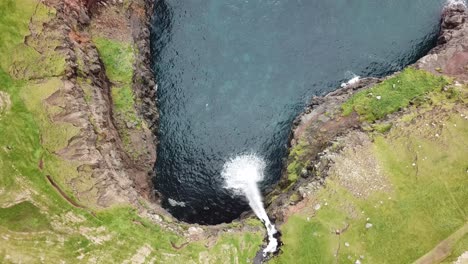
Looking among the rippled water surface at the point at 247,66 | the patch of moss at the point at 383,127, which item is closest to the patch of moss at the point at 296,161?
the rippled water surface at the point at 247,66

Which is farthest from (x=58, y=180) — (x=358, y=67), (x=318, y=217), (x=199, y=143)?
(x=358, y=67)

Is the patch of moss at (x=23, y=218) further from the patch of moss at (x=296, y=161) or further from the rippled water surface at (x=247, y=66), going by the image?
the patch of moss at (x=296, y=161)

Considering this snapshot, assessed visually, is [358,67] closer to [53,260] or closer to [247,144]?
[247,144]

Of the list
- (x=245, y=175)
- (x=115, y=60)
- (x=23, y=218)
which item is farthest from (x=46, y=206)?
(x=245, y=175)

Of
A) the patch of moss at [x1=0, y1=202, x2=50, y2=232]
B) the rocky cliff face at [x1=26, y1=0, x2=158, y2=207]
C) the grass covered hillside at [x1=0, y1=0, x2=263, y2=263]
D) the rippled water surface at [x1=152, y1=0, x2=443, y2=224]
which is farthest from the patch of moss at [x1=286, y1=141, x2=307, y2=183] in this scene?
the patch of moss at [x1=0, y1=202, x2=50, y2=232]

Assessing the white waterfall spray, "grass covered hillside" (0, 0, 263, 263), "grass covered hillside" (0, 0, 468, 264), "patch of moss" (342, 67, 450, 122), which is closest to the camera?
"grass covered hillside" (0, 0, 263, 263)

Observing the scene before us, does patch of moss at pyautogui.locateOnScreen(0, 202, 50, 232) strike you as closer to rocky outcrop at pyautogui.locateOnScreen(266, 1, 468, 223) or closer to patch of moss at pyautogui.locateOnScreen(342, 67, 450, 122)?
rocky outcrop at pyautogui.locateOnScreen(266, 1, 468, 223)
